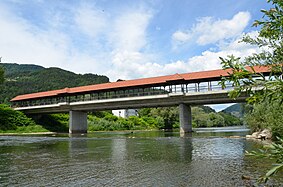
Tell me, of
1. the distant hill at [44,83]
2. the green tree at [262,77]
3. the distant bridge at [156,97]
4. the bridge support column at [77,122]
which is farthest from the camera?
the distant hill at [44,83]

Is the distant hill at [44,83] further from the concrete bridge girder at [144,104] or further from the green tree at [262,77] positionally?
the green tree at [262,77]

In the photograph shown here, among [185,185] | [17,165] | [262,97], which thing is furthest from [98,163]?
[262,97]

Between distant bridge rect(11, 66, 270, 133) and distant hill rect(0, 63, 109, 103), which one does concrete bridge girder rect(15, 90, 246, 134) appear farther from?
distant hill rect(0, 63, 109, 103)

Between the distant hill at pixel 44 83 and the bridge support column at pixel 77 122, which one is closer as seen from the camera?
the bridge support column at pixel 77 122

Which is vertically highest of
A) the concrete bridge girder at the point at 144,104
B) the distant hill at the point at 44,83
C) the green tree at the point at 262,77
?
the distant hill at the point at 44,83

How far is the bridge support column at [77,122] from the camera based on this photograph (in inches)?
2372

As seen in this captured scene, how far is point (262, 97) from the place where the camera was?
3.66 metres

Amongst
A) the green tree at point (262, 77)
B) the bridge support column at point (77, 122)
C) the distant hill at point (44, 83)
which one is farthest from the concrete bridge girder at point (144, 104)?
the distant hill at point (44, 83)

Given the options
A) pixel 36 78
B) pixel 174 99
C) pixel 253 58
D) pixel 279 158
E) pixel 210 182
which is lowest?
pixel 210 182

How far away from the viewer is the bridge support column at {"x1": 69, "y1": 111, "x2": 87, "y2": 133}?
198ft

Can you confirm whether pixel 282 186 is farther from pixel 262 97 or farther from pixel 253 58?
pixel 262 97

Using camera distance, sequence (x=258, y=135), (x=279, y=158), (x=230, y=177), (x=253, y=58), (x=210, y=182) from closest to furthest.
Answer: (x=279, y=158) → (x=253, y=58) → (x=210, y=182) → (x=230, y=177) → (x=258, y=135)

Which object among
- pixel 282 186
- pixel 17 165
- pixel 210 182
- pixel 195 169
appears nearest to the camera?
pixel 282 186

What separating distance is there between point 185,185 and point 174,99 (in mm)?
36564
